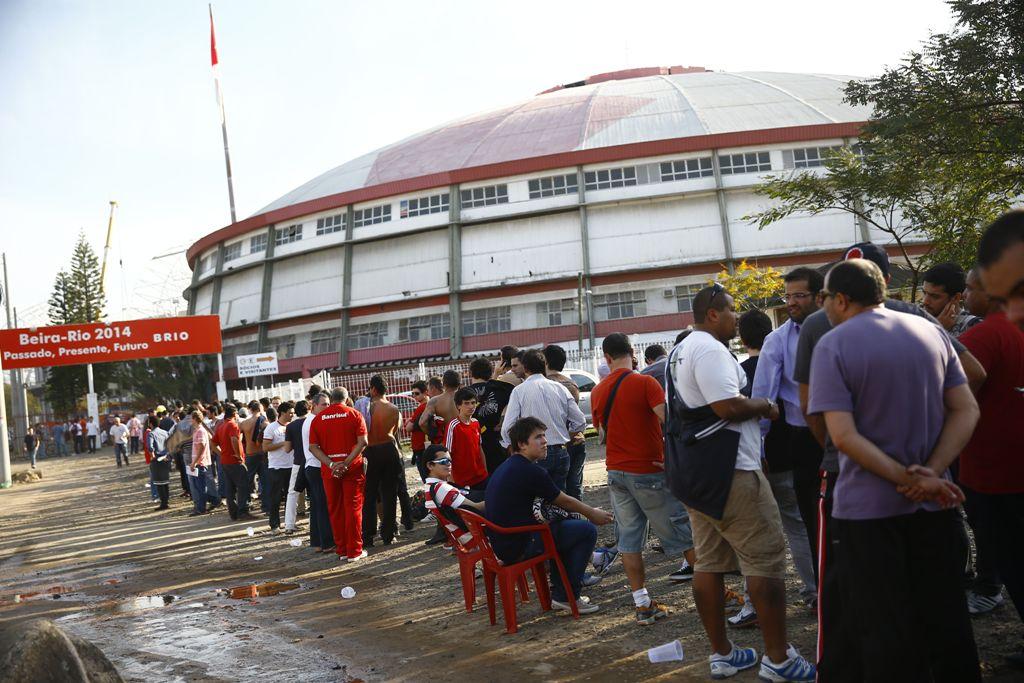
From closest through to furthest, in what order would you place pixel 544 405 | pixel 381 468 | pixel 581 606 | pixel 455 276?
pixel 581 606 → pixel 544 405 → pixel 381 468 → pixel 455 276

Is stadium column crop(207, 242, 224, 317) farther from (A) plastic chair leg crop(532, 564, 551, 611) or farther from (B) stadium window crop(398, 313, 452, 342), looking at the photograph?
(A) plastic chair leg crop(532, 564, 551, 611)

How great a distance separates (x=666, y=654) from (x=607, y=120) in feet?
152

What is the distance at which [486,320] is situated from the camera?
153ft

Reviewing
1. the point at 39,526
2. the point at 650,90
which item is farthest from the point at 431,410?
the point at 650,90

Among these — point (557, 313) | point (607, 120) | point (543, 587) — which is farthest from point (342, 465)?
point (607, 120)

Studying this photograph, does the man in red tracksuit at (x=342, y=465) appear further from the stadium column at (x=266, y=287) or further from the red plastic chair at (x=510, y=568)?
the stadium column at (x=266, y=287)

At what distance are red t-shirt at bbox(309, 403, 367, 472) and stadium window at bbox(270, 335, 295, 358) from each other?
4223 cm

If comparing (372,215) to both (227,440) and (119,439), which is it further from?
(227,440)

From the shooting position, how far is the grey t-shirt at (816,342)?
14.5 ft

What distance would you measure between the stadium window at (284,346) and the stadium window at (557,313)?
1476 centimetres

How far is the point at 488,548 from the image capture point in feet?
23.9

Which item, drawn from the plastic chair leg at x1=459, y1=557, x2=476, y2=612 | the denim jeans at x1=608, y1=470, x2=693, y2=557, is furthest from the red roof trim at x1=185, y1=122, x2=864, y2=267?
the denim jeans at x1=608, y1=470, x2=693, y2=557

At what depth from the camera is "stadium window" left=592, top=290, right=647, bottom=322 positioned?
147 feet

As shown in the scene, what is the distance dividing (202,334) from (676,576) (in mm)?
37258
